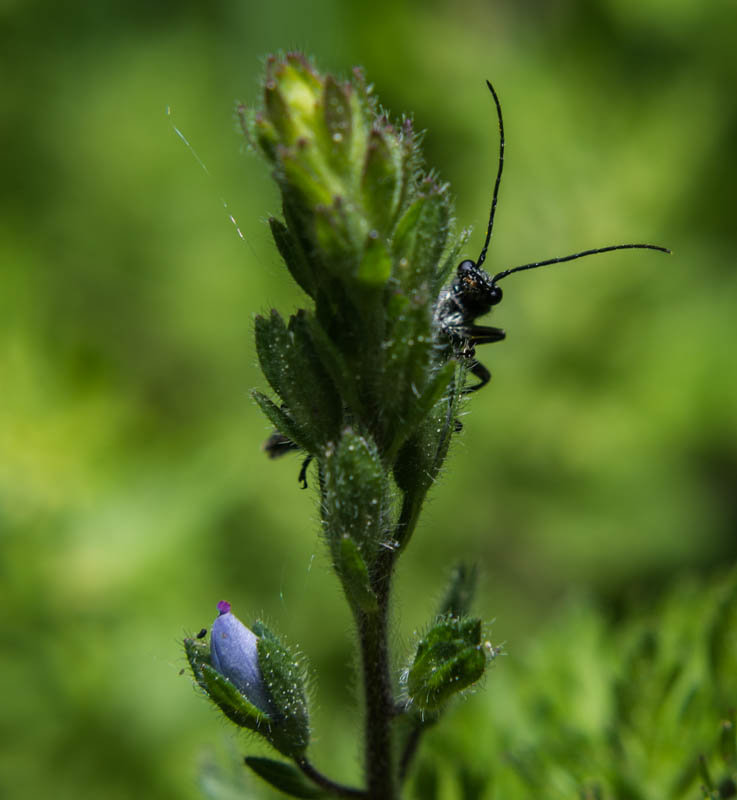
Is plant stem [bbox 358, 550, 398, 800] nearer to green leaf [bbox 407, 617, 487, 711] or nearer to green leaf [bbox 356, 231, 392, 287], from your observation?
green leaf [bbox 407, 617, 487, 711]

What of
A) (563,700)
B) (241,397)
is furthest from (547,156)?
(563,700)

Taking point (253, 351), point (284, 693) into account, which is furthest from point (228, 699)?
point (253, 351)

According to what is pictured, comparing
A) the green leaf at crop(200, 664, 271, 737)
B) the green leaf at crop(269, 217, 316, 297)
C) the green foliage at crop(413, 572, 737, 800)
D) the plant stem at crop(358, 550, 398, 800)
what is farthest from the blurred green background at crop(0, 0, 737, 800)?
the green leaf at crop(269, 217, 316, 297)

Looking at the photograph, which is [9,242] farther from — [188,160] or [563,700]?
[563,700]

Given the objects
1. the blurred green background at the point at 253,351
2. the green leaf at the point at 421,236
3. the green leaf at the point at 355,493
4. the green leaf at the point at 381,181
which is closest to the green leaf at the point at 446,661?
the green leaf at the point at 355,493

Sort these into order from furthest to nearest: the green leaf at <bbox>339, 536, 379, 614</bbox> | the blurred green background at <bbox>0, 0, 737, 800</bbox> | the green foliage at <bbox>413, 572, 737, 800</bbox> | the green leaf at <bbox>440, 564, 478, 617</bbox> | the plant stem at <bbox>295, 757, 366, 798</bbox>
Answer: the blurred green background at <bbox>0, 0, 737, 800</bbox>
the green foliage at <bbox>413, 572, 737, 800</bbox>
the green leaf at <bbox>440, 564, 478, 617</bbox>
the plant stem at <bbox>295, 757, 366, 798</bbox>
the green leaf at <bbox>339, 536, 379, 614</bbox>
